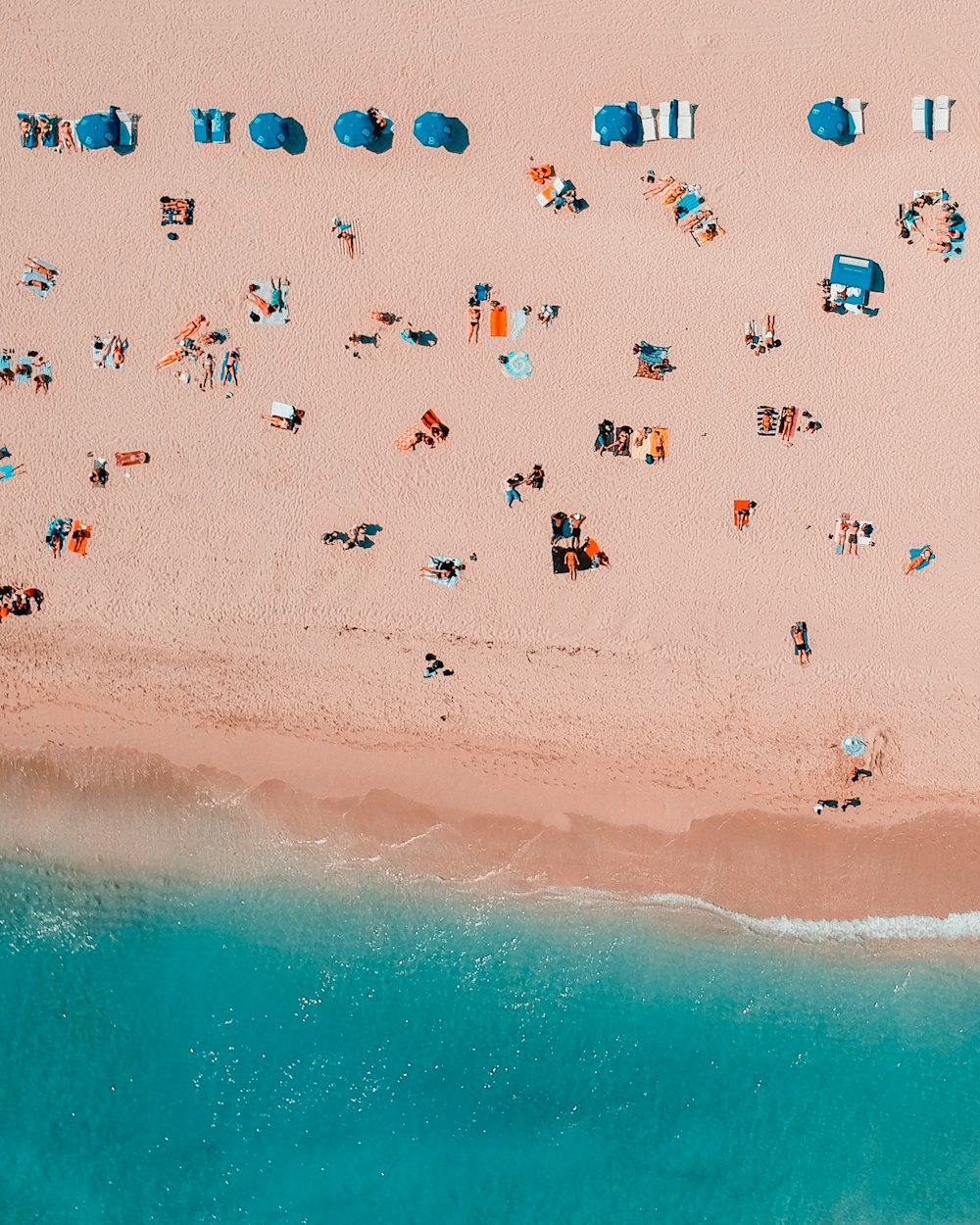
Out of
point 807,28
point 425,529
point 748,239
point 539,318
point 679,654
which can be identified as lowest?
point 679,654

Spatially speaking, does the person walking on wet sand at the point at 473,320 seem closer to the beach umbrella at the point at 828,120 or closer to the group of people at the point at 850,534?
the beach umbrella at the point at 828,120

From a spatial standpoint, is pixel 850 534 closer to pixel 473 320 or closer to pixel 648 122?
pixel 473 320

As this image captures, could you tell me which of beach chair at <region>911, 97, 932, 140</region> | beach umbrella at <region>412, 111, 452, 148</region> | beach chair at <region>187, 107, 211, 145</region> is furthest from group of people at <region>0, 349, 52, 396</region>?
beach chair at <region>911, 97, 932, 140</region>

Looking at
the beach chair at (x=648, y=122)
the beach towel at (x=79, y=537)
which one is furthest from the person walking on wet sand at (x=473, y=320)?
the beach towel at (x=79, y=537)

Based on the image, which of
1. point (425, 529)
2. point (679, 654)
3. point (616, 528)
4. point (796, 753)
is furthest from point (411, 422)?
point (796, 753)

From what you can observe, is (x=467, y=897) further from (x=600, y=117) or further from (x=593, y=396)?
(x=600, y=117)
